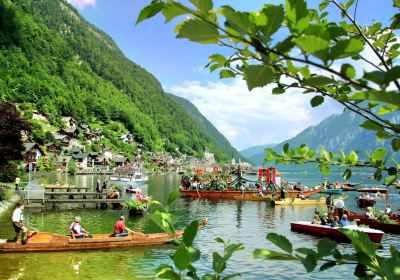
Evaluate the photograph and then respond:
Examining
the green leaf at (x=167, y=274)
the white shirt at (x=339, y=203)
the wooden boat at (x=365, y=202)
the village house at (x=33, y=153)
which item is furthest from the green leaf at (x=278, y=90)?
the village house at (x=33, y=153)

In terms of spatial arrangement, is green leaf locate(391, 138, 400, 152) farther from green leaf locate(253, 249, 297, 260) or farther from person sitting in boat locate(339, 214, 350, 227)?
person sitting in boat locate(339, 214, 350, 227)

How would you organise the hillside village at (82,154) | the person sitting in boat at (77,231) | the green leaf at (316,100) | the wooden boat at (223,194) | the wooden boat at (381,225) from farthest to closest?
the hillside village at (82,154), the wooden boat at (223,194), the wooden boat at (381,225), the person sitting in boat at (77,231), the green leaf at (316,100)

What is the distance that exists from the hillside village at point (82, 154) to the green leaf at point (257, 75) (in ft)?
340

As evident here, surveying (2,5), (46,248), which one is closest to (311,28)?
(46,248)

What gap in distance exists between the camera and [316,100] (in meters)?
2.02

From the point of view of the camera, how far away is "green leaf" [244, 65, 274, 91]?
4.33ft

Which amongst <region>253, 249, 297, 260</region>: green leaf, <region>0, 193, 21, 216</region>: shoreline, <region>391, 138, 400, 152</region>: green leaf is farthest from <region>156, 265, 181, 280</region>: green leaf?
<region>0, 193, 21, 216</region>: shoreline

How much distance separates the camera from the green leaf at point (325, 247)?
66.7 inches

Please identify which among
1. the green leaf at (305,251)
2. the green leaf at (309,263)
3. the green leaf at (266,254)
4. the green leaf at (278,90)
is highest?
the green leaf at (278,90)

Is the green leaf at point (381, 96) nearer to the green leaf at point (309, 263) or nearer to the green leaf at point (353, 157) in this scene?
the green leaf at point (309, 263)

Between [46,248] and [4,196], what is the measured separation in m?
17.6

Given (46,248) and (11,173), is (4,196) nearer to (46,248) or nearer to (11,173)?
(11,173)

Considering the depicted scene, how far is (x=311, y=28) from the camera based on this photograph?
3.93 feet

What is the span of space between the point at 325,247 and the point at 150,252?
1839 cm
